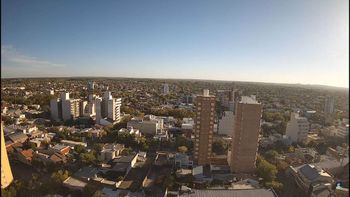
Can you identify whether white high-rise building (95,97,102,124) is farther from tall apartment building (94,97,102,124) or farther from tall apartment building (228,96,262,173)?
tall apartment building (228,96,262,173)

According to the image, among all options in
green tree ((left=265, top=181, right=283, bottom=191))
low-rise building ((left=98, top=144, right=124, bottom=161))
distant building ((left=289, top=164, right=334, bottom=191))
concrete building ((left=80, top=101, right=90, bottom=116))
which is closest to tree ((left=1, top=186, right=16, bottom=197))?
low-rise building ((left=98, top=144, right=124, bottom=161))

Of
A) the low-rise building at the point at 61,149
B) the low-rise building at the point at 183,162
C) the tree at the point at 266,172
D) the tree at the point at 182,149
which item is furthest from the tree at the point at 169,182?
the low-rise building at the point at 61,149

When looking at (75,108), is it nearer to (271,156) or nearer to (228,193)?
(271,156)

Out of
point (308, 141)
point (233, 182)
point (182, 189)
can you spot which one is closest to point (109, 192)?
point (182, 189)

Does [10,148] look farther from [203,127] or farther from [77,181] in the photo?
[203,127]

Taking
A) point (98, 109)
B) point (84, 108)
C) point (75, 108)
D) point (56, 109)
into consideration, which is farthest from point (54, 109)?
point (98, 109)
